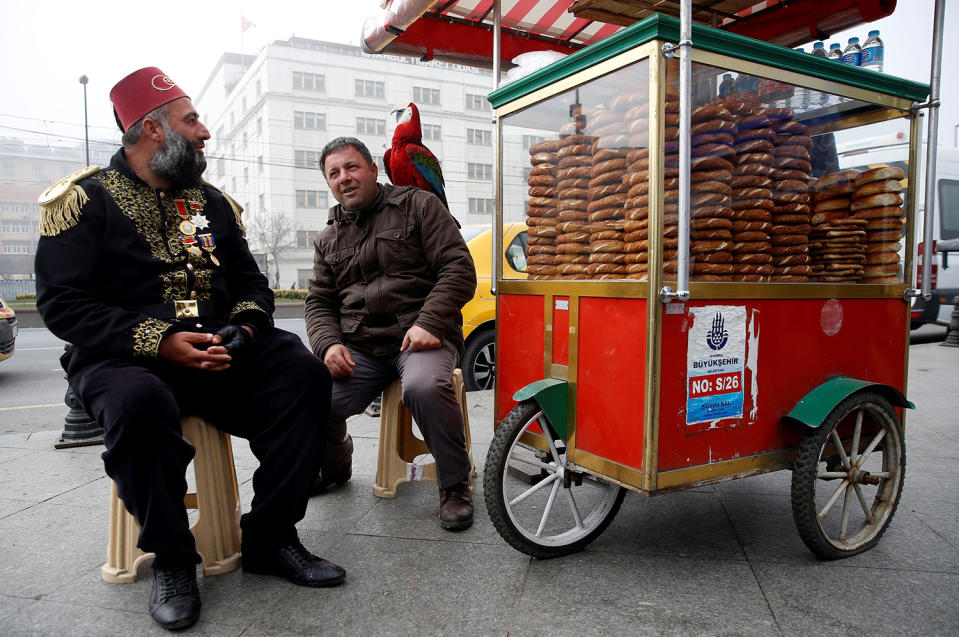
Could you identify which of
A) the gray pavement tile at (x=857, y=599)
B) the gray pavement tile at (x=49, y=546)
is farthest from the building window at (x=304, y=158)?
the gray pavement tile at (x=857, y=599)

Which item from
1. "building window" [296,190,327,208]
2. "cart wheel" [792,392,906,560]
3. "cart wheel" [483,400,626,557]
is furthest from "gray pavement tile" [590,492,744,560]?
"building window" [296,190,327,208]

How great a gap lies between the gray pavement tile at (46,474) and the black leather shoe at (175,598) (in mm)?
1558

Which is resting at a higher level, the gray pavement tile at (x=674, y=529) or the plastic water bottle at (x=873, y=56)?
the plastic water bottle at (x=873, y=56)

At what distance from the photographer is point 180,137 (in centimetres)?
258

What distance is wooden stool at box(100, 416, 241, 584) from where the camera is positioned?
7.68ft

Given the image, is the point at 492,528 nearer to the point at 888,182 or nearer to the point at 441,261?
the point at 441,261

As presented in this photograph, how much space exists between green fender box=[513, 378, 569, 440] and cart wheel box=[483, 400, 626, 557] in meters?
0.04

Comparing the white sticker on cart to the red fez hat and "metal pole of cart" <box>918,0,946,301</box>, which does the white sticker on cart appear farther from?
the red fez hat

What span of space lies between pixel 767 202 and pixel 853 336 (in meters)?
0.70

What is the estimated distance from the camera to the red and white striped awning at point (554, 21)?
10.9ft

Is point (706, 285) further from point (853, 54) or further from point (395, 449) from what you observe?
point (395, 449)

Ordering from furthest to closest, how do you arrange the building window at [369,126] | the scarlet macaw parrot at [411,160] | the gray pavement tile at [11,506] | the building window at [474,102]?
1. the building window at [474,102]
2. the building window at [369,126]
3. the scarlet macaw parrot at [411,160]
4. the gray pavement tile at [11,506]

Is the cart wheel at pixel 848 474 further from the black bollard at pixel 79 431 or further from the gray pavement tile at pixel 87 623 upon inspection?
the black bollard at pixel 79 431

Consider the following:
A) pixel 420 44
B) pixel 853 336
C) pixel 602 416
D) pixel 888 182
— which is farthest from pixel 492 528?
pixel 420 44
